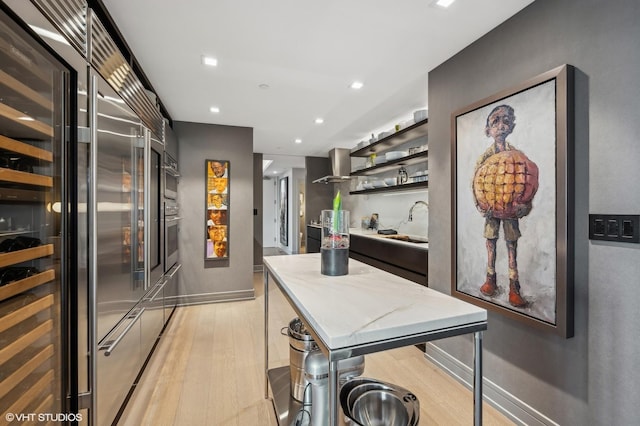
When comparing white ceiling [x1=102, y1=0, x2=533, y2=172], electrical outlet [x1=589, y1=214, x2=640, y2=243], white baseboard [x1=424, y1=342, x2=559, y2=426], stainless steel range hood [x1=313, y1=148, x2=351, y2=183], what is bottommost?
white baseboard [x1=424, y1=342, x2=559, y2=426]

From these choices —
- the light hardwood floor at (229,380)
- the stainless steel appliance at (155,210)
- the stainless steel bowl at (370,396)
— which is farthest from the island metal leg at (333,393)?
the stainless steel appliance at (155,210)

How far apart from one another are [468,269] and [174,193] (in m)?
3.29

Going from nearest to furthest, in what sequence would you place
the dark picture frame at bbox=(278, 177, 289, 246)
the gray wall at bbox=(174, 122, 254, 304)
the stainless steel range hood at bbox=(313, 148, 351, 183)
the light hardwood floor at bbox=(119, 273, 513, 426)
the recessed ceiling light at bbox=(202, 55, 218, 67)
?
the light hardwood floor at bbox=(119, 273, 513, 426)
the recessed ceiling light at bbox=(202, 55, 218, 67)
the gray wall at bbox=(174, 122, 254, 304)
the stainless steel range hood at bbox=(313, 148, 351, 183)
the dark picture frame at bbox=(278, 177, 289, 246)

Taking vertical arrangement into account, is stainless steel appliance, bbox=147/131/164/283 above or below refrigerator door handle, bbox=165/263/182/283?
above

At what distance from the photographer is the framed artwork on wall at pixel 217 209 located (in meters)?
4.07

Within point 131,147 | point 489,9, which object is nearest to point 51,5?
point 131,147

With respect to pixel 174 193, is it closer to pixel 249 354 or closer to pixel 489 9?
pixel 249 354

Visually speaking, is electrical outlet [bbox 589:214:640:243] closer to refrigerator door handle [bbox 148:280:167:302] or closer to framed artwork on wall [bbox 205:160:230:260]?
refrigerator door handle [bbox 148:280:167:302]

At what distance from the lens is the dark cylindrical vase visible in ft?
4.95

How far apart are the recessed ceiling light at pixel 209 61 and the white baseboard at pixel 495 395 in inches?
118

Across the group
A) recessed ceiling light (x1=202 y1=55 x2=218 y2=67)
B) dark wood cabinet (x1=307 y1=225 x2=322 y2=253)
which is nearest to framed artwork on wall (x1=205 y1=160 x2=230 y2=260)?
recessed ceiling light (x1=202 y1=55 x2=218 y2=67)

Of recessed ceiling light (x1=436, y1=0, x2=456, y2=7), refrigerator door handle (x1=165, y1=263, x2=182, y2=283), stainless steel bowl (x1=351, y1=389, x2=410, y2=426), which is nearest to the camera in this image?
stainless steel bowl (x1=351, y1=389, x2=410, y2=426)

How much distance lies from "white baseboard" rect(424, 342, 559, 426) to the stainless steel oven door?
275 cm

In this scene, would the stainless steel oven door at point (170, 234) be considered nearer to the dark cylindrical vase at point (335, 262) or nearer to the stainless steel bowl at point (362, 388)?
the dark cylindrical vase at point (335, 262)
